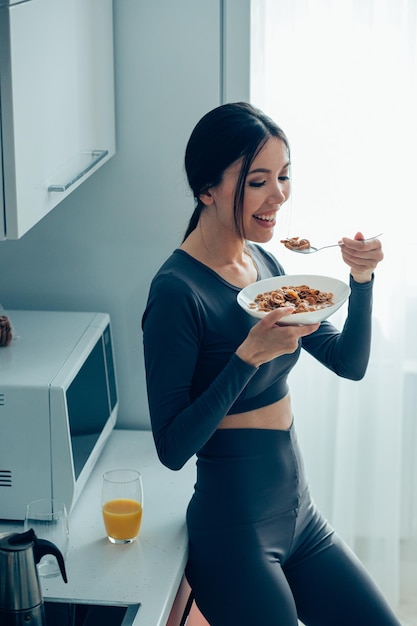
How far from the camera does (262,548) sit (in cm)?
167

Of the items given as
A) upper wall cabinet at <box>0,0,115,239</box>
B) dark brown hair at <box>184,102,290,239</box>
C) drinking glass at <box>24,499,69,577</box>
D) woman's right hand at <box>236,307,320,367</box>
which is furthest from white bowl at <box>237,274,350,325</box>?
drinking glass at <box>24,499,69,577</box>

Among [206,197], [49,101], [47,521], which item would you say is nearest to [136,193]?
[206,197]

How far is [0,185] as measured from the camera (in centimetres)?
134

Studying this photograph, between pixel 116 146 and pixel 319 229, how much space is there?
1.85 feet

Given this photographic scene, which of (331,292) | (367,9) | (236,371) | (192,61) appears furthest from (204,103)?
(236,371)

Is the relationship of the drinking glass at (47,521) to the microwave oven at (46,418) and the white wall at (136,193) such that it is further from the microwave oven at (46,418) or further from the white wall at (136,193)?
the white wall at (136,193)

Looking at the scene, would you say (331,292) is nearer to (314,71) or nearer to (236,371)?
(236,371)

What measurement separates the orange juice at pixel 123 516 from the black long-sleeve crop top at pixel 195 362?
146 mm

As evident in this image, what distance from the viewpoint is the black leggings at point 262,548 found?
1.65 metres

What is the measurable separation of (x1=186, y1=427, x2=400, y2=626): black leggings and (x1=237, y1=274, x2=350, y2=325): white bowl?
251mm

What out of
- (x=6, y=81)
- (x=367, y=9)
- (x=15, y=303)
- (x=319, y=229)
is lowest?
(x=15, y=303)

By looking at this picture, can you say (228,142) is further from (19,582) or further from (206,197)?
(19,582)

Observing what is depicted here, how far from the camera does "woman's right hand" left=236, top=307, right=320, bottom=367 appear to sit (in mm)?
1514

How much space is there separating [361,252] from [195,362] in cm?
36
